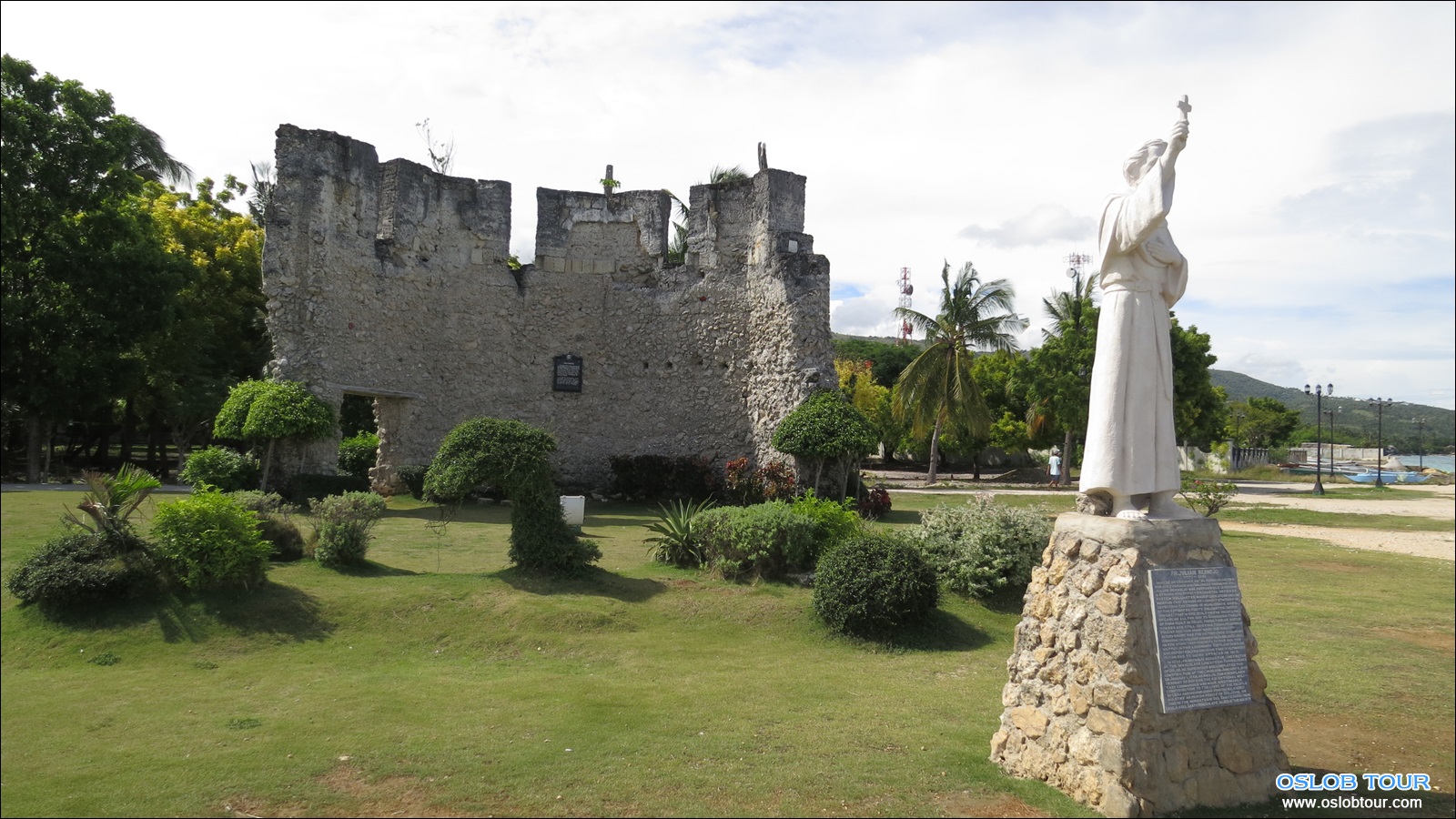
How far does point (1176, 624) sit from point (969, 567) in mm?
5454

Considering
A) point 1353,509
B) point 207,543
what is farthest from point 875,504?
point 1353,509

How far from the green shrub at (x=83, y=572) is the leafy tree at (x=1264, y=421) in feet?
207

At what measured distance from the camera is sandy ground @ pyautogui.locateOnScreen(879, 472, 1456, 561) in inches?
611

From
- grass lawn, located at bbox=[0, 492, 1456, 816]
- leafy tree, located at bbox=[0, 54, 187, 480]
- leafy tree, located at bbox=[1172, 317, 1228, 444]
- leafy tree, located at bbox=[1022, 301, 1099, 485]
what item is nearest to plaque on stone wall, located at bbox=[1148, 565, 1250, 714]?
grass lawn, located at bbox=[0, 492, 1456, 816]

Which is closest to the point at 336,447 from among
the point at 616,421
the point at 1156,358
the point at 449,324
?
the point at 449,324

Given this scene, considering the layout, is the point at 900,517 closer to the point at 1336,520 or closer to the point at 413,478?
the point at 413,478

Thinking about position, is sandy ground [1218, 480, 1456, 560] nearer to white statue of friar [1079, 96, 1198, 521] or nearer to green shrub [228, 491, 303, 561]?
white statue of friar [1079, 96, 1198, 521]

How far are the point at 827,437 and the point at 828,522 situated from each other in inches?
202

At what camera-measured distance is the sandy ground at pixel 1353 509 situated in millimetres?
15516

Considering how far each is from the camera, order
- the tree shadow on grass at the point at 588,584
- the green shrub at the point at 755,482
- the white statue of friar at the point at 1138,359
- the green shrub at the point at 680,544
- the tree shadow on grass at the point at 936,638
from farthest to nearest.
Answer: the green shrub at the point at 755,482, the green shrub at the point at 680,544, the tree shadow on grass at the point at 588,584, the tree shadow on grass at the point at 936,638, the white statue of friar at the point at 1138,359

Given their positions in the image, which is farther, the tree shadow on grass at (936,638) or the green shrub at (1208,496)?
A: the green shrub at (1208,496)

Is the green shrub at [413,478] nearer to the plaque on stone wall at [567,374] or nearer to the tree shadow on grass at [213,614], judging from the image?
the plaque on stone wall at [567,374]

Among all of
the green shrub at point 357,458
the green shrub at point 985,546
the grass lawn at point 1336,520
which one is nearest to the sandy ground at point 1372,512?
the grass lawn at point 1336,520

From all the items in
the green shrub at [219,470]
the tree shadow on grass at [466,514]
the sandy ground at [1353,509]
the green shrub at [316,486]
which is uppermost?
the green shrub at [219,470]
